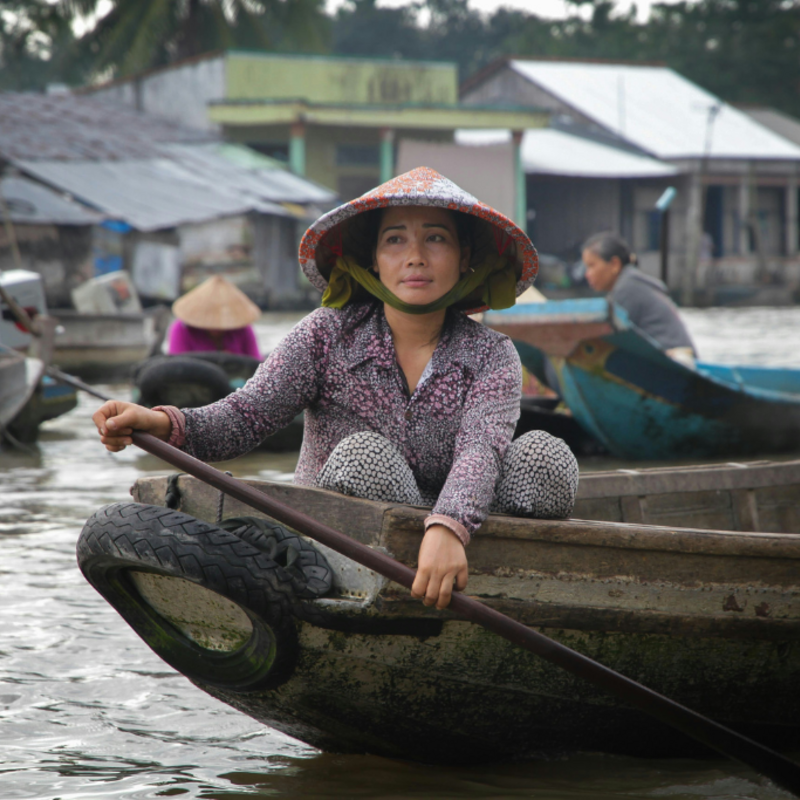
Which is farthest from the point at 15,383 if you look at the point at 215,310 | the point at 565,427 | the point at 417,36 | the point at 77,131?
the point at 417,36

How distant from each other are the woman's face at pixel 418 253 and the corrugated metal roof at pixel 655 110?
2156 cm

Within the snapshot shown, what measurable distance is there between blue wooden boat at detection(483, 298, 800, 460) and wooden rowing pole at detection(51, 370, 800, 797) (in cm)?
402

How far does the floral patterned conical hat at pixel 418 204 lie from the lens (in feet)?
8.21

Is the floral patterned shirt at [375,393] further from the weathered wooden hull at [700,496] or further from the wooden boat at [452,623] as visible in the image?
the weathered wooden hull at [700,496]

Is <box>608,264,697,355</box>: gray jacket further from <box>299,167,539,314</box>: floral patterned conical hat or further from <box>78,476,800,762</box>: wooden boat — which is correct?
<box>78,476,800,762</box>: wooden boat

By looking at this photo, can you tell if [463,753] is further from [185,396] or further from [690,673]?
[185,396]

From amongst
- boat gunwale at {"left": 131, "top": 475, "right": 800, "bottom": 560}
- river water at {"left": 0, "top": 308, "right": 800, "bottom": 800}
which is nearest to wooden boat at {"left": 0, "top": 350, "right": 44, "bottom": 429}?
river water at {"left": 0, "top": 308, "right": 800, "bottom": 800}

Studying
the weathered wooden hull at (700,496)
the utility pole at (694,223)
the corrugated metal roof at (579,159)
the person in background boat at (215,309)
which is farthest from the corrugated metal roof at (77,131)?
the weathered wooden hull at (700,496)

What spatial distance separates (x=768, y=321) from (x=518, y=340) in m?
12.5

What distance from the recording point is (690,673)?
2.51 metres

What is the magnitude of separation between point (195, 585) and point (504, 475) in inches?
27.8

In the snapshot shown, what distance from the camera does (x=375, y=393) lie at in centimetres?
257

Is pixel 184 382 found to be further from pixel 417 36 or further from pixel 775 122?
pixel 417 36

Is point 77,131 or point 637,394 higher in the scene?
point 77,131
